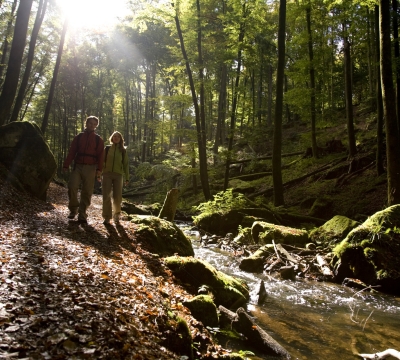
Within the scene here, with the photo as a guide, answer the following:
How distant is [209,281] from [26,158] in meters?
7.81

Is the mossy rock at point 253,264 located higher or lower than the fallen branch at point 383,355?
higher

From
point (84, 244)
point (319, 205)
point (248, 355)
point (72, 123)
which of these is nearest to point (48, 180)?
point (84, 244)

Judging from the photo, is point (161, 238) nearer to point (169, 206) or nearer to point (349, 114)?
point (169, 206)

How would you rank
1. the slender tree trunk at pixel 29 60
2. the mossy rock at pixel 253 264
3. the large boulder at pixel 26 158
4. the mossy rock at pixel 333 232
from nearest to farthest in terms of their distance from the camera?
the mossy rock at pixel 253 264
the mossy rock at pixel 333 232
the large boulder at pixel 26 158
the slender tree trunk at pixel 29 60

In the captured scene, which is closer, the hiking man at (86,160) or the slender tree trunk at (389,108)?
the hiking man at (86,160)

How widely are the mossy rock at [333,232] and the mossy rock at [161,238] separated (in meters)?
4.27

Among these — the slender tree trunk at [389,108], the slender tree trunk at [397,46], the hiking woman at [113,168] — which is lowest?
the hiking woman at [113,168]

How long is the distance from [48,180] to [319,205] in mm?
10205

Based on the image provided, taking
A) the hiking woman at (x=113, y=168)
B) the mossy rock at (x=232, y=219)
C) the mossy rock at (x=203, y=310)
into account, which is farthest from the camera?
the mossy rock at (x=232, y=219)

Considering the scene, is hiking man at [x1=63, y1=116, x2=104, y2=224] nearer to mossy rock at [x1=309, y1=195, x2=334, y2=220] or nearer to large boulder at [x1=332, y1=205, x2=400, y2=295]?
large boulder at [x1=332, y1=205, x2=400, y2=295]

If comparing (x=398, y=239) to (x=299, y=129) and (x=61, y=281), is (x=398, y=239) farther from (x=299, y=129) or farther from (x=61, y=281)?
(x=299, y=129)

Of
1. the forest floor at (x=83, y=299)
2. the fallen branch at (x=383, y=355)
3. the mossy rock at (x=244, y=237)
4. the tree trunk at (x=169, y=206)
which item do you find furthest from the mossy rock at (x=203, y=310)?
the mossy rock at (x=244, y=237)

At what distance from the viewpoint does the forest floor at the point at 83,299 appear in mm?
2424

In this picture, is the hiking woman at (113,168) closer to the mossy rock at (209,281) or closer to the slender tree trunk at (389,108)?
the mossy rock at (209,281)
